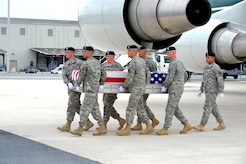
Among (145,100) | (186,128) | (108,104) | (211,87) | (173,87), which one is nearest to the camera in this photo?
(173,87)

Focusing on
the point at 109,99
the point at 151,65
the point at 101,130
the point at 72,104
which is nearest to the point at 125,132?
the point at 101,130

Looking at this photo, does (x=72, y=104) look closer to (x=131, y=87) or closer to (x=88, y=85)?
(x=88, y=85)

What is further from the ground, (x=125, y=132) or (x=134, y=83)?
(x=134, y=83)

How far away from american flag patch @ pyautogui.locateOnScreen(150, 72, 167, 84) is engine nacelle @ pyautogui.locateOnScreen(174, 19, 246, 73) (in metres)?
4.40

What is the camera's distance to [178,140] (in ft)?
36.7

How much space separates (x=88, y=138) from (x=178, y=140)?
169 cm

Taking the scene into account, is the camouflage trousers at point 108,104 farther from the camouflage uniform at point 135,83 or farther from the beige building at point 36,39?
the beige building at point 36,39

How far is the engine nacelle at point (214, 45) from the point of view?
1667 centimetres

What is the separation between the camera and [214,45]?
663 inches

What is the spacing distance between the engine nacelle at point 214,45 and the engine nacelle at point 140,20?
336 cm

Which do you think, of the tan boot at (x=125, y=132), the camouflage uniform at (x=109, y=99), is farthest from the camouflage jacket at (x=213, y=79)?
the tan boot at (x=125, y=132)

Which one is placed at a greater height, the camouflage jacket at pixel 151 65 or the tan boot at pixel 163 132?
the camouflage jacket at pixel 151 65

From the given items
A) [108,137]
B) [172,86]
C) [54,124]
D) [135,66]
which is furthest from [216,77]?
[54,124]

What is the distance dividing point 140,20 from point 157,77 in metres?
1.24
